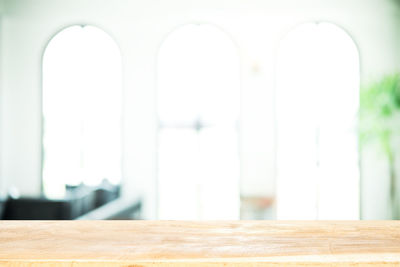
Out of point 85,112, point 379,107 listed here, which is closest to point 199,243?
point 379,107

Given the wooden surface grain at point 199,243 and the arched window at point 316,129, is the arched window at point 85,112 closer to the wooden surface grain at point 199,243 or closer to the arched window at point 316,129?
the arched window at point 316,129

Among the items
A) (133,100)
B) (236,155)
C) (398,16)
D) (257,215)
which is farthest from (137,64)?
(398,16)

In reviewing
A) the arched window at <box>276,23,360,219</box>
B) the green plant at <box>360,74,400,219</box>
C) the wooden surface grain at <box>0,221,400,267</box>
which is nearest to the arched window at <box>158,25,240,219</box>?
the arched window at <box>276,23,360,219</box>

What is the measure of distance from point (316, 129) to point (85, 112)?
3.28 meters

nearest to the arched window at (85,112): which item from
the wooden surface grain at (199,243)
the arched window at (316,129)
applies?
the arched window at (316,129)

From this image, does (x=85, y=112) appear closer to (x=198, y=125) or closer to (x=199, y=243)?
(x=198, y=125)

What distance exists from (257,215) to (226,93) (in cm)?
177

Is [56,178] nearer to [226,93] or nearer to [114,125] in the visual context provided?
[114,125]

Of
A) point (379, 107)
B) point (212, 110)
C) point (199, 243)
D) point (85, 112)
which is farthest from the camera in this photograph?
point (85, 112)

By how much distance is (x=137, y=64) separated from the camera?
282 inches

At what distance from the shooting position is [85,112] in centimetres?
697

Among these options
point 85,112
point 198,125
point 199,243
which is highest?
point 85,112

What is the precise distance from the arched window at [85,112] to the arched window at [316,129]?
2.39m

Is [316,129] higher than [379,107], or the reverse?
[379,107]
